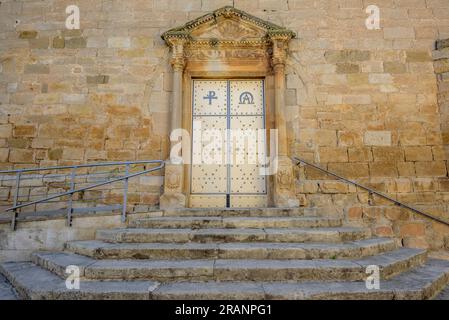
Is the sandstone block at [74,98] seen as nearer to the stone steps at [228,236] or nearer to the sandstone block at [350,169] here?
the stone steps at [228,236]

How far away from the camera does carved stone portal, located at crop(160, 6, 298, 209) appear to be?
5594 millimetres

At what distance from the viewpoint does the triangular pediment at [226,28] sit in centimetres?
568

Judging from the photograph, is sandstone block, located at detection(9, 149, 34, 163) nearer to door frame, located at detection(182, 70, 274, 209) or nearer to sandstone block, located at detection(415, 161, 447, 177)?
door frame, located at detection(182, 70, 274, 209)

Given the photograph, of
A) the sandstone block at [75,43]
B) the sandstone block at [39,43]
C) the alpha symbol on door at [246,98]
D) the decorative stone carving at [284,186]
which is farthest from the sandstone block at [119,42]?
the decorative stone carving at [284,186]

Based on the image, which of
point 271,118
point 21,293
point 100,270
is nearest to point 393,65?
point 271,118

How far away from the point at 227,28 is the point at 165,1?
1458 mm

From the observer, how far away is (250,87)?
236 inches

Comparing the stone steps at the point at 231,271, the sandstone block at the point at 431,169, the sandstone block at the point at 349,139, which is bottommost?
the stone steps at the point at 231,271

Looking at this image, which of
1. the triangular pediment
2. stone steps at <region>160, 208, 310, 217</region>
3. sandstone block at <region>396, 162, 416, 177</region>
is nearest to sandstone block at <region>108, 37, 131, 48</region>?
the triangular pediment

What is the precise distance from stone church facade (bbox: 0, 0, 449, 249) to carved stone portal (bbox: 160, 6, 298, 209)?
0.07 feet

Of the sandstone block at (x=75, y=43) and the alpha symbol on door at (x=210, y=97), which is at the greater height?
the sandstone block at (x=75, y=43)

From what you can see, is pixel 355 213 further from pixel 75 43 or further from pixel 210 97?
pixel 75 43

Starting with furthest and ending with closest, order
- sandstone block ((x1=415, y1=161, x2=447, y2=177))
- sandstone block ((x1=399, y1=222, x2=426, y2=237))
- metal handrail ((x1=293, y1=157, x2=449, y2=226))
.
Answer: sandstone block ((x1=415, y1=161, x2=447, y2=177)) → sandstone block ((x1=399, y1=222, x2=426, y2=237)) → metal handrail ((x1=293, y1=157, x2=449, y2=226))

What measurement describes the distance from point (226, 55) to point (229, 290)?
4.61m
